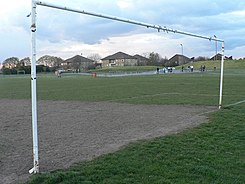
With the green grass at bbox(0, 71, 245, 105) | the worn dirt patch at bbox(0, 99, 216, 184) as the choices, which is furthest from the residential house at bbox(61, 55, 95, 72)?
the worn dirt patch at bbox(0, 99, 216, 184)

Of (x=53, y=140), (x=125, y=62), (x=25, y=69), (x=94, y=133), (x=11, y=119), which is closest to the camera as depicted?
(x=53, y=140)

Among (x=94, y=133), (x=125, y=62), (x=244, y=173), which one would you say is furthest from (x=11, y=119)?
(x=125, y=62)

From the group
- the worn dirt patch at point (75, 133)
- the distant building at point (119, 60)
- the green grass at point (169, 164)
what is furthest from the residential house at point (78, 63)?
the green grass at point (169, 164)

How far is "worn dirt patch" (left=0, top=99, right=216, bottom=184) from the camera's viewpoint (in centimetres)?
641

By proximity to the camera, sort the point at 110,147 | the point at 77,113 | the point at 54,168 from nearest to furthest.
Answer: the point at 54,168, the point at 110,147, the point at 77,113

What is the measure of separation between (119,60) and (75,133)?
482 feet

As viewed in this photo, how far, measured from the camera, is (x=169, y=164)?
590 centimetres

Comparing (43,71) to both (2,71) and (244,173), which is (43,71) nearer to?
(2,71)

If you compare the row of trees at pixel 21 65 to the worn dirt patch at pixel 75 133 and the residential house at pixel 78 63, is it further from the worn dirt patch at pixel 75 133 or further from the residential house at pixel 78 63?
the worn dirt patch at pixel 75 133

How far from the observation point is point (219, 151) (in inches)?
268

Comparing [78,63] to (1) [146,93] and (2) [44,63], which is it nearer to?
(2) [44,63]

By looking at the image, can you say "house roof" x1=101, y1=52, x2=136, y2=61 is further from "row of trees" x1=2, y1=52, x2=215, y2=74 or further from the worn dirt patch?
the worn dirt patch

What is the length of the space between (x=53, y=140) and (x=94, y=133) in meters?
1.25

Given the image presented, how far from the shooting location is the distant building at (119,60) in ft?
490
